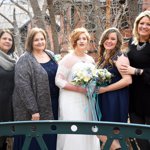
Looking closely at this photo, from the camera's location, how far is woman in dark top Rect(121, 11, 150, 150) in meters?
4.46

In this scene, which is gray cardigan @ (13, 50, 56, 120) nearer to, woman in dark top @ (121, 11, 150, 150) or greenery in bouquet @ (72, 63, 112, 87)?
greenery in bouquet @ (72, 63, 112, 87)

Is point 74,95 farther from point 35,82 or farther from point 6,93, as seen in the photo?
point 6,93

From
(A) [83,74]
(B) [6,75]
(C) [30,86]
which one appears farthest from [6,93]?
(A) [83,74]

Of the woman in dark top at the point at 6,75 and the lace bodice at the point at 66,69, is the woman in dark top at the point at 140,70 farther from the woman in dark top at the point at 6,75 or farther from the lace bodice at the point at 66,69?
the woman in dark top at the point at 6,75

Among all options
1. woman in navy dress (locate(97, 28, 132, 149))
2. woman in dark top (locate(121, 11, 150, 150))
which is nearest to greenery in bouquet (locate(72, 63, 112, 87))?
woman in navy dress (locate(97, 28, 132, 149))

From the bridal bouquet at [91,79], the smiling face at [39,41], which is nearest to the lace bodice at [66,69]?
the bridal bouquet at [91,79]

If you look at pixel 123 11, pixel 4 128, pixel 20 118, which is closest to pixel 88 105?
pixel 20 118

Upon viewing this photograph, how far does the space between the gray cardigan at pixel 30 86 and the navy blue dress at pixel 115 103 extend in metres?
0.72

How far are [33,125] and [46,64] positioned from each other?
8.72 feet

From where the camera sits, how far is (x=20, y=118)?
→ 500 centimetres

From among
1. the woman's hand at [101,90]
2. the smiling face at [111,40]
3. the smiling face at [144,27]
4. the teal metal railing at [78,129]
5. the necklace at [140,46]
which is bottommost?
the teal metal railing at [78,129]

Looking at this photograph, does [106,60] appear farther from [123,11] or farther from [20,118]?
[123,11]

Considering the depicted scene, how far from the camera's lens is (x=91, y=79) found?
4.64 m

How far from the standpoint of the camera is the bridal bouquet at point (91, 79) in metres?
4.59
